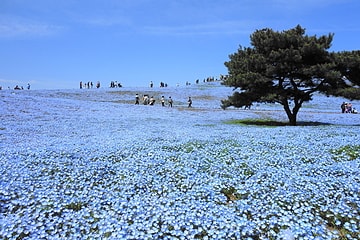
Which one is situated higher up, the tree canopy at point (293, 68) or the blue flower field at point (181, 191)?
the tree canopy at point (293, 68)

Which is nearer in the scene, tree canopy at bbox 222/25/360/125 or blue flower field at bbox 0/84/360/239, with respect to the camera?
blue flower field at bbox 0/84/360/239

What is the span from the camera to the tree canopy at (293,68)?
20484mm

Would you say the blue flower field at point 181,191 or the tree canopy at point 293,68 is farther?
the tree canopy at point 293,68

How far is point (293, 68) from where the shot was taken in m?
21.4

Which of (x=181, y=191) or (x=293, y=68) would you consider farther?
(x=293, y=68)

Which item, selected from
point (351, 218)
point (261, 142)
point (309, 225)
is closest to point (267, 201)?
point (309, 225)

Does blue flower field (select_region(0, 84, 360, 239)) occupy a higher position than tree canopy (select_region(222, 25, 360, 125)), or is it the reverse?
tree canopy (select_region(222, 25, 360, 125))

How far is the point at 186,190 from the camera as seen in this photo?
713 centimetres

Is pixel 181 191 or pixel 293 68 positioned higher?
pixel 293 68

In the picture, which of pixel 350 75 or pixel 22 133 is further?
pixel 350 75

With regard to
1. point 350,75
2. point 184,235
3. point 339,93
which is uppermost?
point 350,75

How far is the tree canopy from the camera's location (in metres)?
20.5

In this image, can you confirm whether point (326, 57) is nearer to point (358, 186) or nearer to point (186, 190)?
point (358, 186)

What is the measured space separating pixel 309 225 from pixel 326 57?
19.0 m
